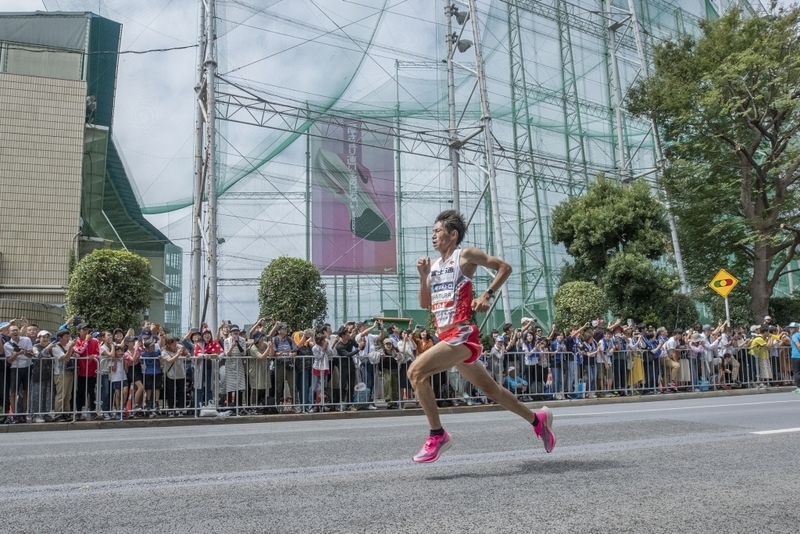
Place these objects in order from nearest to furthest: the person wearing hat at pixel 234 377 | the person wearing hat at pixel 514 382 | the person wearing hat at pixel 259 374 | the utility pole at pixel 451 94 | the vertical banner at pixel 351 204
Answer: the person wearing hat at pixel 234 377 → the person wearing hat at pixel 259 374 → the person wearing hat at pixel 514 382 → the utility pole at pixel 451 94 → the vertical banner at pixel 351 204

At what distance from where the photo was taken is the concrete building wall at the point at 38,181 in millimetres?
24172

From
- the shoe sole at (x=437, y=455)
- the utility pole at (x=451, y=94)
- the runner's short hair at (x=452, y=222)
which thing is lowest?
the shoe sole at (x=437, y=455)

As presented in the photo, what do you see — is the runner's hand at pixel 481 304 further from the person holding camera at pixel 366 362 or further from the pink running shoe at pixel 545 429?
the person holding camera at pixel 366 362

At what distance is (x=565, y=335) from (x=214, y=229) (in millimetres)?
8387

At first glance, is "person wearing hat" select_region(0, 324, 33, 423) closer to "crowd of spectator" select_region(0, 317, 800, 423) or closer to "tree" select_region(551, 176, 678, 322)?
"crowd of spectator" select_region(0, 317, 800, 423)

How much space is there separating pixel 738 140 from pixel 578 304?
7.93 metres

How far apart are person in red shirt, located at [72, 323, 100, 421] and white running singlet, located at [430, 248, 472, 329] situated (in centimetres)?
796

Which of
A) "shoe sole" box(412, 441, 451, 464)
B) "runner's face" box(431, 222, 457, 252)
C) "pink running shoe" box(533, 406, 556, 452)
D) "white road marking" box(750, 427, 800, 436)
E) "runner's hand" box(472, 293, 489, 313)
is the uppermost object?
"runner's face" box(431, 222, 457, 252)

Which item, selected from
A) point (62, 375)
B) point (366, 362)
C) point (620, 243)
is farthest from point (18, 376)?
point (620, 243)

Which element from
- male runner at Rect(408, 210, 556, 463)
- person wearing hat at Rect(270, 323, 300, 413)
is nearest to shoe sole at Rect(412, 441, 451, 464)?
male runner at Rect(408, 210, 556, 463)

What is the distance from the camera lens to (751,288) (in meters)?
24.6

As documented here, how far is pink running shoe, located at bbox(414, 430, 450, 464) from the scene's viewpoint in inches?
177

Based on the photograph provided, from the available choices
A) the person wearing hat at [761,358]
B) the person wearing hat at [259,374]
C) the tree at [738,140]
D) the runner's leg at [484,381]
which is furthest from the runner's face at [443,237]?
the tree at [738,140]

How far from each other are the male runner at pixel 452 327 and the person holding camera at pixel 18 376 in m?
8.11
